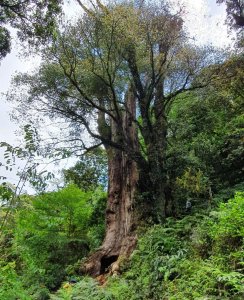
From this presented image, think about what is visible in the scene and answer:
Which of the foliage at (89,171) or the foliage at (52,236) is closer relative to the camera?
the foliage at (52,236)

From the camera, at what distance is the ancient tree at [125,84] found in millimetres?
10203

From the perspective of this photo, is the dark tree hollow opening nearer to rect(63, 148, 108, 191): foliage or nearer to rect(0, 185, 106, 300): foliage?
rect(0, 185, 106, 300): foliage

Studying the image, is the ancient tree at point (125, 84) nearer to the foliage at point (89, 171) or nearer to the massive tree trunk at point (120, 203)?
the massive tree trunk at point (120, 203)

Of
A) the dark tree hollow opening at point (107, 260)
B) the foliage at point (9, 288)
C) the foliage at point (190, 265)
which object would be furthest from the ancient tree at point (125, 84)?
the foliage at point (9, 288)

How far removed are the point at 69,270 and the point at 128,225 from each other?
221 centimetres

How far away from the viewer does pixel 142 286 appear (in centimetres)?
621

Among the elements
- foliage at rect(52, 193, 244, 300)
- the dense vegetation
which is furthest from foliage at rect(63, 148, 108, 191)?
foliage at rect(52, 193, 244, 300)

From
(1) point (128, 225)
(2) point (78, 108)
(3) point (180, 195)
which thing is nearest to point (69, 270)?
(1) point (128, 225)

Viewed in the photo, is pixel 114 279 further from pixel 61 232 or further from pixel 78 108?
pixel 78 108

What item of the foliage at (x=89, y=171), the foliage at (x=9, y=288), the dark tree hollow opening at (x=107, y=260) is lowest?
the foliage at (x=9, y=288)

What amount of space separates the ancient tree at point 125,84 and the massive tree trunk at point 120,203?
0.10 feet

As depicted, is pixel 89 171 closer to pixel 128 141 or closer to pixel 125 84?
pixel 128 141

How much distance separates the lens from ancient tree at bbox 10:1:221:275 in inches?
402

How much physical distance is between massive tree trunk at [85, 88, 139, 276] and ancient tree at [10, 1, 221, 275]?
1.2 inches
